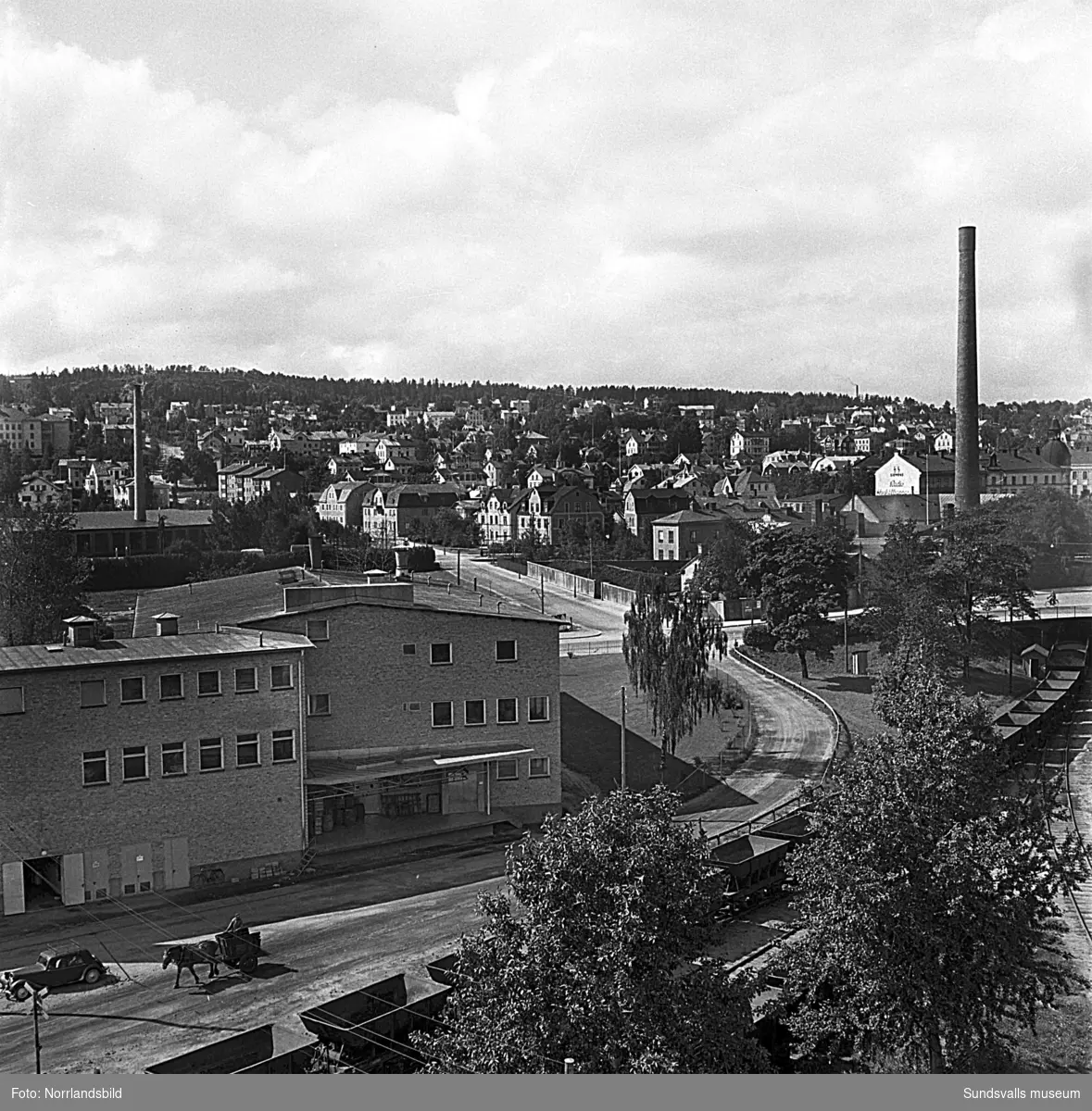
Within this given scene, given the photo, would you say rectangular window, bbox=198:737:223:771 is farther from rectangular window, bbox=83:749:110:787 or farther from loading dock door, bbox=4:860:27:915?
loading dock door, bbox=4:860:27:915

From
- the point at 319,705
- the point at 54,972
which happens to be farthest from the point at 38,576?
the point at 54,972

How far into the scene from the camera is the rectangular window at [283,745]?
907 centimetres

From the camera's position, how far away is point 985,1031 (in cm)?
598

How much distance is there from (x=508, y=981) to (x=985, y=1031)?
2.71 metres

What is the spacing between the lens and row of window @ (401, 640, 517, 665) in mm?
10344

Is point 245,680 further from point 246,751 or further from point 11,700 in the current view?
point 11,700

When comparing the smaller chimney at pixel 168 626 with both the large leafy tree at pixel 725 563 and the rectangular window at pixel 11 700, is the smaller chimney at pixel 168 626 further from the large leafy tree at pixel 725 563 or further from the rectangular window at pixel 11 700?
the large leafy tree at pixel 725 563

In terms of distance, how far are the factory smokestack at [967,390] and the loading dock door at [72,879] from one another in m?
8.11

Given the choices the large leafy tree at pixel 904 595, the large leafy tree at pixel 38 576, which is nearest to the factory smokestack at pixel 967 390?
the large leafy tree at pixel 904 595

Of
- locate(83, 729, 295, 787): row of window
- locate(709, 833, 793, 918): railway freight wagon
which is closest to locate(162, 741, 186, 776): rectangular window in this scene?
locate(83, 729, 295, 787): row of window

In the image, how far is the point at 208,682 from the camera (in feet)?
29.0

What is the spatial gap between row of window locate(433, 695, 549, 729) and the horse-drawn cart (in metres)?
3.31

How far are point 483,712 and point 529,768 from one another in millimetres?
626

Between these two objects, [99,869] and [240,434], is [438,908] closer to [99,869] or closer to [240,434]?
[99,869]
